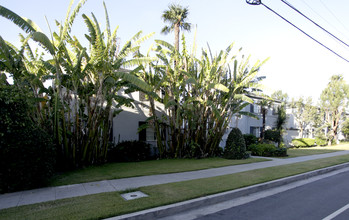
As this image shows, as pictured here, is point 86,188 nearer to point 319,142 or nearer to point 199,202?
point 199,202

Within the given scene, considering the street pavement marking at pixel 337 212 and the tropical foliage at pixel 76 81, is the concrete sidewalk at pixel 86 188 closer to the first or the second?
the tropical foliage at pixel 76 81

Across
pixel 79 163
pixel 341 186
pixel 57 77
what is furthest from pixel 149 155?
pixel 341 186

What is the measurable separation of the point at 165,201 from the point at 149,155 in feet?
27.7

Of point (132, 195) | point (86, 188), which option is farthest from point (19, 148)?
point (132, 195)

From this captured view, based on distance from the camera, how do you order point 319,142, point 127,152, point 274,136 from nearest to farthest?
1. point 127,152
2. point 274,136
3. point 319,142

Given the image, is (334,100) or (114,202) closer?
(114,202)

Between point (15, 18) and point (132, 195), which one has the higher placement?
point (15, 18)

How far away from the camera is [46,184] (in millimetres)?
7324

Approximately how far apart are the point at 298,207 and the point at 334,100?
30.0 meters

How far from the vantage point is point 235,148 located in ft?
47.5

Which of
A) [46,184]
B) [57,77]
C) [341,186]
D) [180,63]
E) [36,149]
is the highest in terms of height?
[180,63]

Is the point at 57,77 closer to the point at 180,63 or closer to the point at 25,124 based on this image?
the point at 25,124

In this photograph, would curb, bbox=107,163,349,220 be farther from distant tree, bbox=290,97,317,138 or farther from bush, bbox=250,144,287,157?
distant tree, bbox=290,97,317,138

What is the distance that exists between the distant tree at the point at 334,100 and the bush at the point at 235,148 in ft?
73.4
